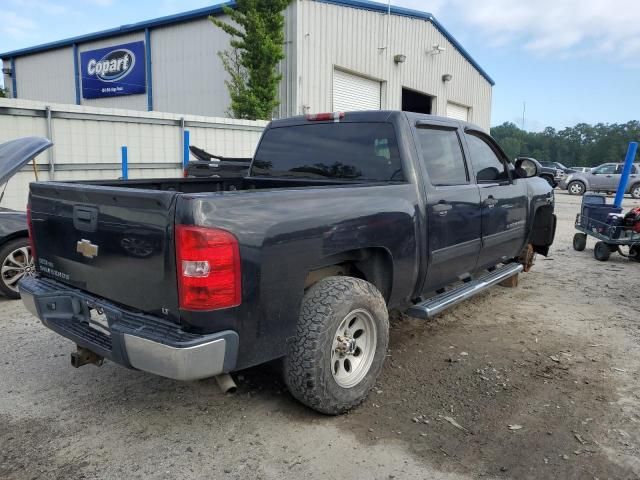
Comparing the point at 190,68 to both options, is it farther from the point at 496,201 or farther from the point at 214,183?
the point at 496,201

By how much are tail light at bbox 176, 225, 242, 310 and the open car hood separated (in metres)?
3.27

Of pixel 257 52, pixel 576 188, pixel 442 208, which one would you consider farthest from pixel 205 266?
pixel 576 188

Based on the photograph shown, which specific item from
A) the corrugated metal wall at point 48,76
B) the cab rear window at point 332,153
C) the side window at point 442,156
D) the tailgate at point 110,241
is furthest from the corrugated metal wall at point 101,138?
the corrugated metal wall at point 48,76

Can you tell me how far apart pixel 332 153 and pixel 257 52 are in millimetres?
12056

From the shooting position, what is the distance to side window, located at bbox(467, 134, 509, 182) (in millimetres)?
4871

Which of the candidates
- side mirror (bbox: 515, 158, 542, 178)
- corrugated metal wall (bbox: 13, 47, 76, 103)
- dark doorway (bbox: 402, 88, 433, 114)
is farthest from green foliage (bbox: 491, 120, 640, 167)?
side mirror (bbox: 515, 158, 542, 178)

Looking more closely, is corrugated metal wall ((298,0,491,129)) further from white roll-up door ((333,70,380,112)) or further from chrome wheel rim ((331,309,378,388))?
chrome wheel rim ((331,309,378,388))

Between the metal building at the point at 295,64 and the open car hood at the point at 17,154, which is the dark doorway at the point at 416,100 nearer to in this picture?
the metal building at the point at 295,64

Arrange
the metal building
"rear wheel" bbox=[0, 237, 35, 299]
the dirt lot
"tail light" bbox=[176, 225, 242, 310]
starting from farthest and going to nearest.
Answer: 1. the metal building
2. "rear wheel" bbox=[0, 237, 35, 299]
3. the dirt lot
4. "tail light" bbox=[176, 225, 242, 310]

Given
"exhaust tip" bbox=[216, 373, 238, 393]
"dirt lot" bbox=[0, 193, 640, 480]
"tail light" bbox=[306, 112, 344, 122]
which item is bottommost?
"dirt lot" bbox=[0, 193, 640, 480]

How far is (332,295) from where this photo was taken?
123 inches

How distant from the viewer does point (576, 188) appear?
86.1 ft

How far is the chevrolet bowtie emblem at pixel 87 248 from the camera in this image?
3025 mm

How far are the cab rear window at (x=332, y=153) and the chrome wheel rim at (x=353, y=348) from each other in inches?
45.2
